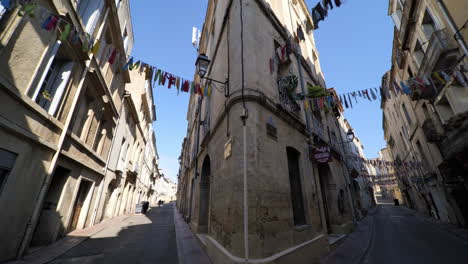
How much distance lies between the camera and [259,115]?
5.16 m

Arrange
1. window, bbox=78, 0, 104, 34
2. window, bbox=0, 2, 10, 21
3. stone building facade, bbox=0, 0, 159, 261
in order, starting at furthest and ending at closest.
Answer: window, bbox=78, 0, 104, 34, stone building facade, bbox=0, 0, 159, 261, window, bbox=0, 2, 10, 21

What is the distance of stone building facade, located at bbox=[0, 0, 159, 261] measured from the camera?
Answer: 13.6 feet

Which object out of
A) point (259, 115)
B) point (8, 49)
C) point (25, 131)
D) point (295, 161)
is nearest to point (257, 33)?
point (259, 115)

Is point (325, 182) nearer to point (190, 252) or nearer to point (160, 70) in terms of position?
point (190, 252)

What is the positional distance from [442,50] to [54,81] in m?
16.6

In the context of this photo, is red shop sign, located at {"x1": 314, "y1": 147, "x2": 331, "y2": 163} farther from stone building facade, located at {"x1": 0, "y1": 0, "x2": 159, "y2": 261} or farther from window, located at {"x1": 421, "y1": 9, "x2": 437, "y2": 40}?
window, located at {"x1": 421, "y1": 9, "x2": 437, "y2": 40}

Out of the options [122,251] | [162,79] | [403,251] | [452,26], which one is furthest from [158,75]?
[452,26]

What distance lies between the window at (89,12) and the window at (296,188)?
31.7ft

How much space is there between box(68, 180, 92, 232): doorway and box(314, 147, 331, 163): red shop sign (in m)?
11.7

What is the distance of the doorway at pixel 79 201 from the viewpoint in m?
8.41

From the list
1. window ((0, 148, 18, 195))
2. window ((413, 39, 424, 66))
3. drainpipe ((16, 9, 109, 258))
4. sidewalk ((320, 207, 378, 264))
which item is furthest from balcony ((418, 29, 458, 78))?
window ((0, 148, 18, 195))

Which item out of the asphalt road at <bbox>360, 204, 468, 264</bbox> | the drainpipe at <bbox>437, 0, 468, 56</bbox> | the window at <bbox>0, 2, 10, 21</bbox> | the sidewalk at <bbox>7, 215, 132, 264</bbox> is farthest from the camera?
the drainpipe at <bbox>437, 0, 468, 56</bbox>

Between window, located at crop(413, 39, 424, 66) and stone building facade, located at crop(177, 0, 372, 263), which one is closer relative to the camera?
stone building facade, located at crop(177, 0, 372, 263)

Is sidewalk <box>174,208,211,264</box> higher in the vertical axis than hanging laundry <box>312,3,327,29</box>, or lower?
lower
